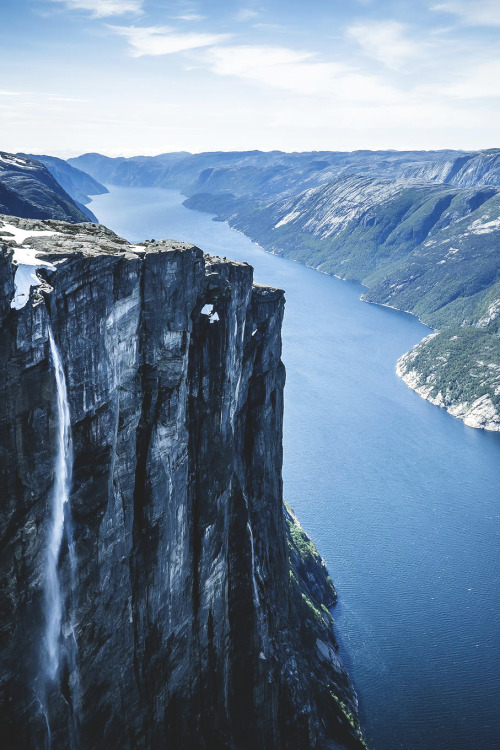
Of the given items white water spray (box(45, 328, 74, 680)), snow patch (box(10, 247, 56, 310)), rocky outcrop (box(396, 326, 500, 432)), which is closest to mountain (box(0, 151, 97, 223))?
snow patch (box(10, 247, 56, 310))

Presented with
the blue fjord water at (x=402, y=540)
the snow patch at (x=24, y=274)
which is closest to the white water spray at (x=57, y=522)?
the snow patch at (x=24, y=274)

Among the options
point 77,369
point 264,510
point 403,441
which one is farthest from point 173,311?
point 403,441

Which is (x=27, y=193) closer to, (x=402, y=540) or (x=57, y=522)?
(x=402, y=540)

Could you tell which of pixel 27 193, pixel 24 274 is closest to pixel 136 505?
pixel 24 274

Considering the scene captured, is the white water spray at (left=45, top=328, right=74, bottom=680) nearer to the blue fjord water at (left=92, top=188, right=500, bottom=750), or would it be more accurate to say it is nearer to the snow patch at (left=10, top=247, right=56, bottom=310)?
the snow patch at (left=10, top=247, right=56, bottom=310)

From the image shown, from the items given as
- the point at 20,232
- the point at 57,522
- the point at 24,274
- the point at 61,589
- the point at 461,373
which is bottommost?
the point at 461,373
